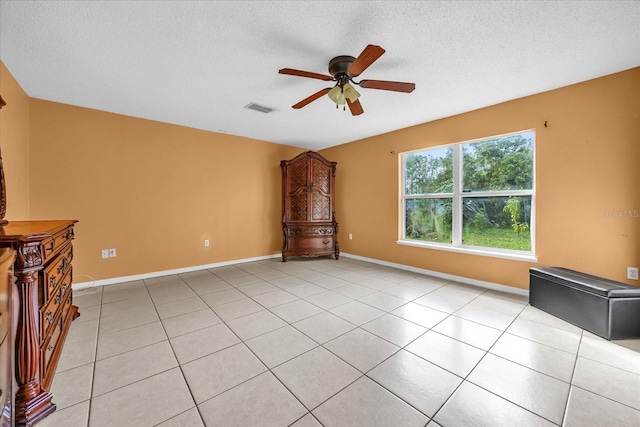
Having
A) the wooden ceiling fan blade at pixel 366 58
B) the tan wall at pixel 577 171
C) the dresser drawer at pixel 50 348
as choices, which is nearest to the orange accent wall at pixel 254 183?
the tan wall at pixel 577 171

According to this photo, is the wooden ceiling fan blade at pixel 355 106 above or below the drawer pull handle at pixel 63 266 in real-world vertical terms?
above

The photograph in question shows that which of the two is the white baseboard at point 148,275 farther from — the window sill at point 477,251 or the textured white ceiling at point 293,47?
the window sill at point 477,251

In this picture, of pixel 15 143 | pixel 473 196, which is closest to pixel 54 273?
pixel 15 143

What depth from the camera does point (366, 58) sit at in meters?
1.75

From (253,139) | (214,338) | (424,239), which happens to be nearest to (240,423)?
(214,338)

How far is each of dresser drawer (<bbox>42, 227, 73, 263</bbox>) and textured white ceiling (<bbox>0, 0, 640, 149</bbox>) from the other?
1.52m

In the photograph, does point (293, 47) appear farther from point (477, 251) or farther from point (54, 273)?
point (477, 251)

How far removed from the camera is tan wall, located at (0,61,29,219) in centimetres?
230

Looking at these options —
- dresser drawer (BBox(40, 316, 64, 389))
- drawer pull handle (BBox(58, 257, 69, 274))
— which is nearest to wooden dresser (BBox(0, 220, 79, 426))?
dresser drawer (BBox(40, 316, 64, 389))

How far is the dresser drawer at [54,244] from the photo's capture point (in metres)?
1.39

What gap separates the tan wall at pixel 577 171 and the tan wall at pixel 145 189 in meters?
3.40

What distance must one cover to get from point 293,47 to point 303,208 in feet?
10.2

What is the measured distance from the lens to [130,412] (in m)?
1.28

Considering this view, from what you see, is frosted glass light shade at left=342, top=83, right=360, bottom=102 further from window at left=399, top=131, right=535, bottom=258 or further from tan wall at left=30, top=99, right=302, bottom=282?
tan wall at left=30, top=99, right=302, bottom=282
